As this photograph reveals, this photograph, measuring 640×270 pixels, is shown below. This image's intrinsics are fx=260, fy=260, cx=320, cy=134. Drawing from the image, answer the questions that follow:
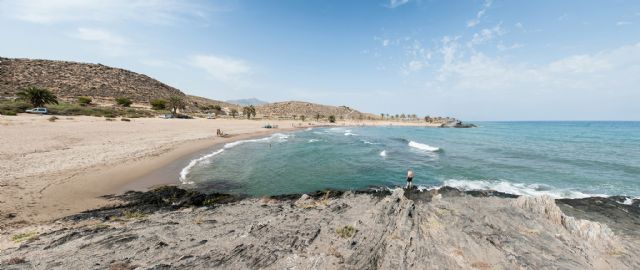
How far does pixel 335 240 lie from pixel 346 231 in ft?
2.47

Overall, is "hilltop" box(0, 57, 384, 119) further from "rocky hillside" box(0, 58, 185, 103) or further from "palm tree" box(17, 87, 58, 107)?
"palm tree" box(17, 87, 58, 107)

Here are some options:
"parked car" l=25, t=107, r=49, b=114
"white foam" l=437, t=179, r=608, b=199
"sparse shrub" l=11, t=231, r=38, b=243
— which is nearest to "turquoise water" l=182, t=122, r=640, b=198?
"white foam" l=437, t=179, r=608, b=199

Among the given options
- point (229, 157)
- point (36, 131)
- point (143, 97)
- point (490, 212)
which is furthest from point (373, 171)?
point (143, 97)

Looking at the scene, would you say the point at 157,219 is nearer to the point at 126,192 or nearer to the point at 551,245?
the point at 126,192

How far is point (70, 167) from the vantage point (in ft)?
61.6

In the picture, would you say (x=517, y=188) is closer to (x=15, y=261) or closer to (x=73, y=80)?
(x=15, y=261)

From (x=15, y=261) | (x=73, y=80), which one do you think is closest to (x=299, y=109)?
(x=73, y=80)

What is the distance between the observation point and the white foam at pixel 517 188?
19.9 metres

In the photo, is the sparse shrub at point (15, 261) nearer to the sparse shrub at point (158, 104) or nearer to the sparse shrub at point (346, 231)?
the sparse shrub at point (346, 231)

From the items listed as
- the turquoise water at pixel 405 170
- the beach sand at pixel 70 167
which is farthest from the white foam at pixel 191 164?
the beach sand at pixel 70 167

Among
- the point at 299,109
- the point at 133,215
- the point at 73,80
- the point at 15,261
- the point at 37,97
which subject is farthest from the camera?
the point at 299,109

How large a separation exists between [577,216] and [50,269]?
24016 millimetres

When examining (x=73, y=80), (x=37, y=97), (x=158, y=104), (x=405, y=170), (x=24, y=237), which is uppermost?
(x=73, y=80)

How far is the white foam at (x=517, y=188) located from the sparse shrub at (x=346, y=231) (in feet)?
49.6
